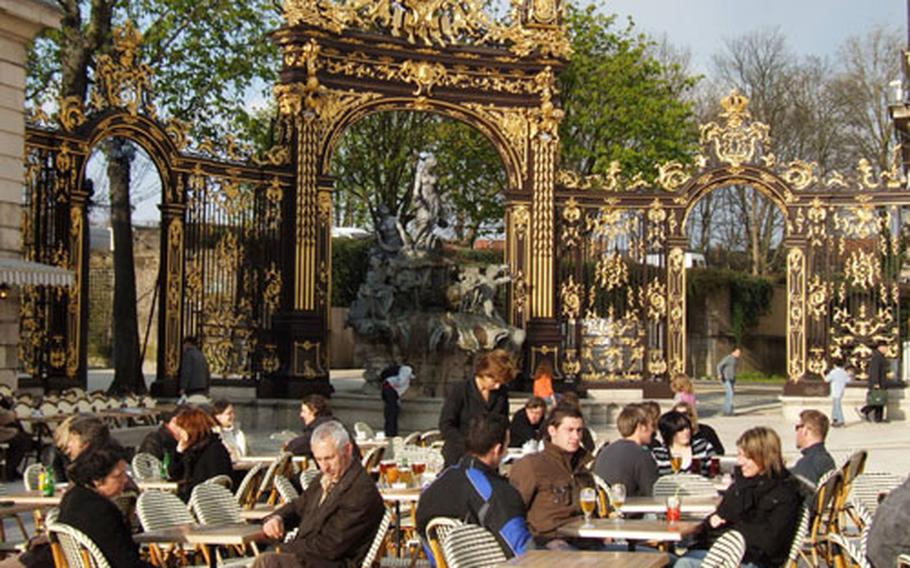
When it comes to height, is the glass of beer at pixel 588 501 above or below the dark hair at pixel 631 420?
below

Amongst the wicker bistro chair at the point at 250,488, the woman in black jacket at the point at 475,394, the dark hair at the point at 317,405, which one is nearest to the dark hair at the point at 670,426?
the woman in black jacket at the point at 475,394

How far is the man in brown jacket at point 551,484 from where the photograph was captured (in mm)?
7914

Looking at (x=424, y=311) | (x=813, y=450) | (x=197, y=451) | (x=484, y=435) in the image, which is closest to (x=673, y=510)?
(x=484, y=435)

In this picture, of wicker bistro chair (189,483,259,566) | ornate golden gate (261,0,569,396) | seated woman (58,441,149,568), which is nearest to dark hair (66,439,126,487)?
seated woman (58,441,149,568)

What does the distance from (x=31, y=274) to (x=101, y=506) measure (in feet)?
32.2

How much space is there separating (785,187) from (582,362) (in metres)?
4.46

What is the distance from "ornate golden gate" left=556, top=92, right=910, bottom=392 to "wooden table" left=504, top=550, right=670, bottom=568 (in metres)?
15.9

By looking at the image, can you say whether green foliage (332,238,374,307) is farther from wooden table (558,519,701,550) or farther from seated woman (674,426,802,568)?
seated woman (674,426,802,568)

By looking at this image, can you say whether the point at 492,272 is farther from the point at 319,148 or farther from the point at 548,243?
the point at 319,148

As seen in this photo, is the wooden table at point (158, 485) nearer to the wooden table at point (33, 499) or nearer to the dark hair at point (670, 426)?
the wooden table at point (33, 499)

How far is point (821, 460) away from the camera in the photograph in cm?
942

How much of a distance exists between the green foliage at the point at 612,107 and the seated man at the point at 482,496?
26261 millimetres

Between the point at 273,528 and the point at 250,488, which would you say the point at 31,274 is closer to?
the point at 250,488

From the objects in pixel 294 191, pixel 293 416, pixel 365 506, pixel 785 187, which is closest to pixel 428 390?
pixel 293 416
